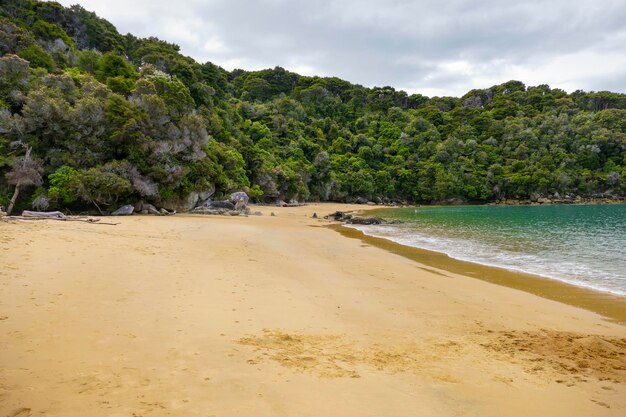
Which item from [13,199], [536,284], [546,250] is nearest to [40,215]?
[13,199]

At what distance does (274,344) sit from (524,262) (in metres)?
13.2

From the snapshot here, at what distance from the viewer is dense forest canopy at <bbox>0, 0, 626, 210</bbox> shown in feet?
75.6

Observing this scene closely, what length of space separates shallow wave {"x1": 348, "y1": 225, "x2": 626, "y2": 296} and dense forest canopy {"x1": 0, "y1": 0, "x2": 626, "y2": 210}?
19.9 metres

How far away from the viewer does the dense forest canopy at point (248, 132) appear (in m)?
23.0

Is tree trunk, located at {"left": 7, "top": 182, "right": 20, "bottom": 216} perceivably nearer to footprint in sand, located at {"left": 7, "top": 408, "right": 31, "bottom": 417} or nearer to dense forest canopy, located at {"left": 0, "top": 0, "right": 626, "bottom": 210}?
dense forest canopy, located at {"left": 0, "top": 0, "right": 626, "bottom": 210}

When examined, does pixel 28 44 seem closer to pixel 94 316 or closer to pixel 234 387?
pixel 94 316

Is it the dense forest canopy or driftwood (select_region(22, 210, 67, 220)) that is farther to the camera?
the dense forest canopy

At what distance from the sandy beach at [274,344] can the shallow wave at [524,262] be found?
3.21 metres

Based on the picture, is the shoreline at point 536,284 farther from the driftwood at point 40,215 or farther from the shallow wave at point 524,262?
the driftwood at point 40,215

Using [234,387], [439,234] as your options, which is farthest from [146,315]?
[439,234]

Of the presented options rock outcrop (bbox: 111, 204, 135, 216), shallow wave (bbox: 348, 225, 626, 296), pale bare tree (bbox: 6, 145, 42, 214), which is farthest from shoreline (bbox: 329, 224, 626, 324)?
pale bare tree (bbox: 6, 145, 42, 214)

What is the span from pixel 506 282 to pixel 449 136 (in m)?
79.8

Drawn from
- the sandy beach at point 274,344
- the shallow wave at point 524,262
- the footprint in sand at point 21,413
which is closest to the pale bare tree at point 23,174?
the sandy beach at point 274,344

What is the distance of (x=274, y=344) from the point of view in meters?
5.16
